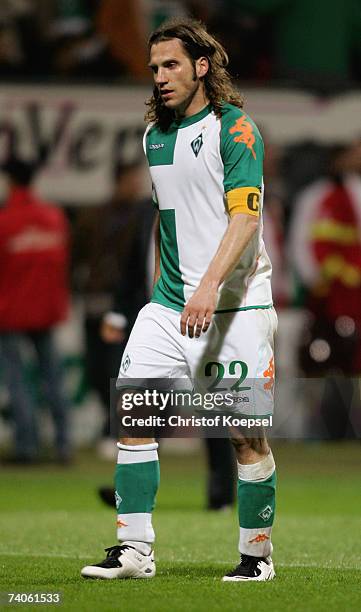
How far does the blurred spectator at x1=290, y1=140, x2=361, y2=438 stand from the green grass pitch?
2.81 feet

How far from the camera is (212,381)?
661 centimetres

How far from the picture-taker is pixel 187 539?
8.49 meters

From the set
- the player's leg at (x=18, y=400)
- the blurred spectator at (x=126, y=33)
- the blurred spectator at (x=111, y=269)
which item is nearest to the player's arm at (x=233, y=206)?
the blurred spectator at (x=111, y=269)

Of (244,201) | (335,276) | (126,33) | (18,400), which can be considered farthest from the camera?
(126,33)

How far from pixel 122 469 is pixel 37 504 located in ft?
14.4

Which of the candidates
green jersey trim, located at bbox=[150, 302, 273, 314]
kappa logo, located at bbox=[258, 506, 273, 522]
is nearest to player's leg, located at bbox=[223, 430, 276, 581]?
kappa logo, located at bbox=[258, 506, 273, 522]

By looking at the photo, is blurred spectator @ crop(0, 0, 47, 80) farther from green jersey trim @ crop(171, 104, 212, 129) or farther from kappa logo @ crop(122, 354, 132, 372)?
kappa logo @ crop(122, 354, 132, 372)

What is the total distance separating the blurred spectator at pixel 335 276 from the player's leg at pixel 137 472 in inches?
325

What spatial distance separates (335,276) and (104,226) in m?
2.37

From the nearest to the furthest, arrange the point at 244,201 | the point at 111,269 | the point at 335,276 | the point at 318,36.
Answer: the point at 244,201
the point at 111,269
the point at 335,276
the point at 318,36

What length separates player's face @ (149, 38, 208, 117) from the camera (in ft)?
21.7

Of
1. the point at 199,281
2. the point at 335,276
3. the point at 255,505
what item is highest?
the point at 199,281

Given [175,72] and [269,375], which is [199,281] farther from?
[175,72]

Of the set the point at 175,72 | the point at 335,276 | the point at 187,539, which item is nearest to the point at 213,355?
the point at 175,72
